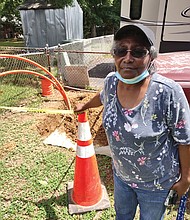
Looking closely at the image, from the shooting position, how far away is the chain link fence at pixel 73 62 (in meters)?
6.73

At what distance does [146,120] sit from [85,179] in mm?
1448

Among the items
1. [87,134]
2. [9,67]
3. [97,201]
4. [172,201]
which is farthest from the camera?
[9,67]

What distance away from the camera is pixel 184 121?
1.26 meters

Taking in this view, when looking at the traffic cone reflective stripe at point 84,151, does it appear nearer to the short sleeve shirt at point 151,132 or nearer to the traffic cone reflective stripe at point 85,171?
the traffic cone reflective stripe at point 85,171

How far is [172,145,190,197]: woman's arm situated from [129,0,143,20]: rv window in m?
4.82

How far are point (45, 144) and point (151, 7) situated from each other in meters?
3.90

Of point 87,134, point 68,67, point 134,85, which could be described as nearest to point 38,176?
point 87,134

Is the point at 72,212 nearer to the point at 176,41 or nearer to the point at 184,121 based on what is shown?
the point at 184,121

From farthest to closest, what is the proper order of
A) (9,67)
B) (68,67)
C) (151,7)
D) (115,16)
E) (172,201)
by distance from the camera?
(115,16)
(9,67)
(68,67)
(151,7)
(172,201)

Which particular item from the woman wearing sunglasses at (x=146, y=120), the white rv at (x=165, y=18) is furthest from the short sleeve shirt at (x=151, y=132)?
the white rv at (x=165, y=18)

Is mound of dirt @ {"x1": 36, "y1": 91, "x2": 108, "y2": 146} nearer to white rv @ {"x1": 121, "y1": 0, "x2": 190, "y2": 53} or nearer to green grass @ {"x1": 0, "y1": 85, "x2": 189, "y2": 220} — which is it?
green grass @ {"x1": 0, "y1": 85, "x2": 189, "y2": 220}

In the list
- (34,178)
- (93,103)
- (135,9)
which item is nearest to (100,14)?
(135,9)

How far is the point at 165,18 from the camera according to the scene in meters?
5.39

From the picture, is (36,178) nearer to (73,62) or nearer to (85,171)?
(85,171)
